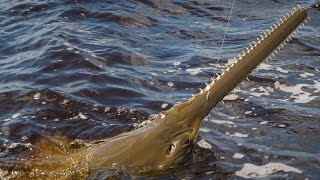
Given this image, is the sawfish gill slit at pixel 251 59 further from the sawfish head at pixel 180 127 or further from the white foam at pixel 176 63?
the white foam at pixel 176 63

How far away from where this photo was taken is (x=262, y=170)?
17.7ft

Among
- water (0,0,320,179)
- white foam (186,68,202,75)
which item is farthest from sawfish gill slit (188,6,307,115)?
white foam (186,68,202,75)

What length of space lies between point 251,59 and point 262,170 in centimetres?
140

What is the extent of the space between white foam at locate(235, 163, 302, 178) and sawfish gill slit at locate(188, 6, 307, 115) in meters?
1.02

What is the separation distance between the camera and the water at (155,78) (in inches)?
233

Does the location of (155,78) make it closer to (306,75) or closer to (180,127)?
(306,75)

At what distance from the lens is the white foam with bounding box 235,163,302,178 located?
5.32 m

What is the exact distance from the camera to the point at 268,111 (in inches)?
266

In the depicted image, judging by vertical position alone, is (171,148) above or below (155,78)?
above

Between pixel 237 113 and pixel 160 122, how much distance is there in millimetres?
2051

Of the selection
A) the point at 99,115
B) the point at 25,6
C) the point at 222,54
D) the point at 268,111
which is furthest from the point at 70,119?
the point at 25,6

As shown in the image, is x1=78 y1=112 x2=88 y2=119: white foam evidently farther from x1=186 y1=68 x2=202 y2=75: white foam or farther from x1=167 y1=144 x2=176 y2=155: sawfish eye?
x1=186 y1=68 x2=202 y2=75: white foam

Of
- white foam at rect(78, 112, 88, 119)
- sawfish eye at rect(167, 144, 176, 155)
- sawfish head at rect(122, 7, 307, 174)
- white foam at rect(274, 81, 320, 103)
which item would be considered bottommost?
white foam at rect(78, 112, 88, 119)

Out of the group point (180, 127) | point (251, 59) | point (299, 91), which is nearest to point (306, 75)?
point (299, 91)
